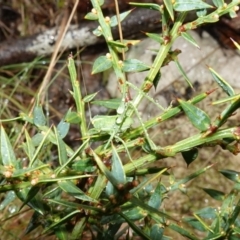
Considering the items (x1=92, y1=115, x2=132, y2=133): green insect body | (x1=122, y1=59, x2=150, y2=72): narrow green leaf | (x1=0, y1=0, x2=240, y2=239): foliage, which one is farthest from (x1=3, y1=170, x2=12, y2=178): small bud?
(x1=122, y1=59, x2=150, y2=72): narrow green leaf

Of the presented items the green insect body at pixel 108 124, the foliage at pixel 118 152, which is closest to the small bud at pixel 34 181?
the foliage at pixel 118 152

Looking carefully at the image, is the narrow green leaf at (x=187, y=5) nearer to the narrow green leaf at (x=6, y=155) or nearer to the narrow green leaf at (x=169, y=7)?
the narrow green leaf at (x=169, y=7)

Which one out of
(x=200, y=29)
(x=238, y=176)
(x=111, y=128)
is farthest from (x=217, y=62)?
(x=111, y=128)

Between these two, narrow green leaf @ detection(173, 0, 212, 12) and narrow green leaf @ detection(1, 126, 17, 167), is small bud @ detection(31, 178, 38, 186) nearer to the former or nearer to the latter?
narrow green leaf @ detection(1, 126, 17, 167)

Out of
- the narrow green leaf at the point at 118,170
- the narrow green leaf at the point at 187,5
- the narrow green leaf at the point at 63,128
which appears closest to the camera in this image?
the narrow green leaf at the point at 118,170

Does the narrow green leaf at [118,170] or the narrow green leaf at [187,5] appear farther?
the narrow green leaf at [187,5]

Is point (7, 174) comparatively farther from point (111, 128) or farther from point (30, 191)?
point (111, 128)

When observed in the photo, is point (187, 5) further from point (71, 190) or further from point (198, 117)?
point (71, 190)

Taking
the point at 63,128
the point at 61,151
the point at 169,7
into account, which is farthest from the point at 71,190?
the point at 169,7

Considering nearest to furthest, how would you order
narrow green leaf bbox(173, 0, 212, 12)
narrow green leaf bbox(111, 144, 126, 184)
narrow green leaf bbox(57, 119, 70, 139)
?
narrow green leaf bbox(111, 144, 126, 184), narrow green leaf bbox(173, 0, 212, 12), narrow green leaf bbox(57, 119, 70, 139)
